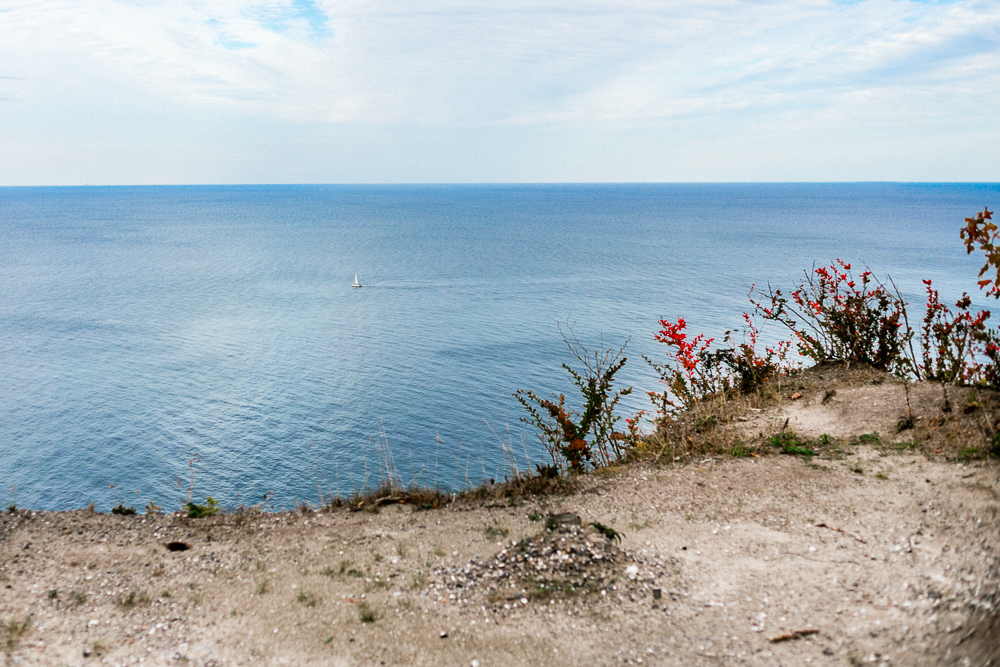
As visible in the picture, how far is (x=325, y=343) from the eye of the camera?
1828 inches

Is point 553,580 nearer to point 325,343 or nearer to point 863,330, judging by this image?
point 863,330

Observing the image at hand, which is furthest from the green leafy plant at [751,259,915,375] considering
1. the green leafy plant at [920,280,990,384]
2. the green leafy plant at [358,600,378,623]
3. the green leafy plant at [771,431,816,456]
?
the green leafy plant at [358,600,378,623]

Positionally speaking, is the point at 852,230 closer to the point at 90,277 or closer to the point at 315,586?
the point at 90,277

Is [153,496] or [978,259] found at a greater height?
[978,259]

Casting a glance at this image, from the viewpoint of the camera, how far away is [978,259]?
71.2m

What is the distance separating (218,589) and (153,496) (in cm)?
2285

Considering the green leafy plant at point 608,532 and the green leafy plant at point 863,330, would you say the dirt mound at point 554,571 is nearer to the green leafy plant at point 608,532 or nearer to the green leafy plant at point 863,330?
the green leafy plant at point 608,532

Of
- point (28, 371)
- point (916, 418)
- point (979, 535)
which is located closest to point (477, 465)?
point (916, 418)

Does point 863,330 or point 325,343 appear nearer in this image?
point 863,330

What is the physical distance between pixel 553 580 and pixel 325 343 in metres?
41.7

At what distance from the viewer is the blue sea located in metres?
28.9

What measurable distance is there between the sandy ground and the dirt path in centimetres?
2

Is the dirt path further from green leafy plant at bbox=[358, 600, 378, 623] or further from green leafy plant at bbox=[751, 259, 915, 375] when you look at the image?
green leafy plant at bbox=[751, 259, 915, 375]

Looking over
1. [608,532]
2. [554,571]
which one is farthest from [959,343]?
[554,571]
